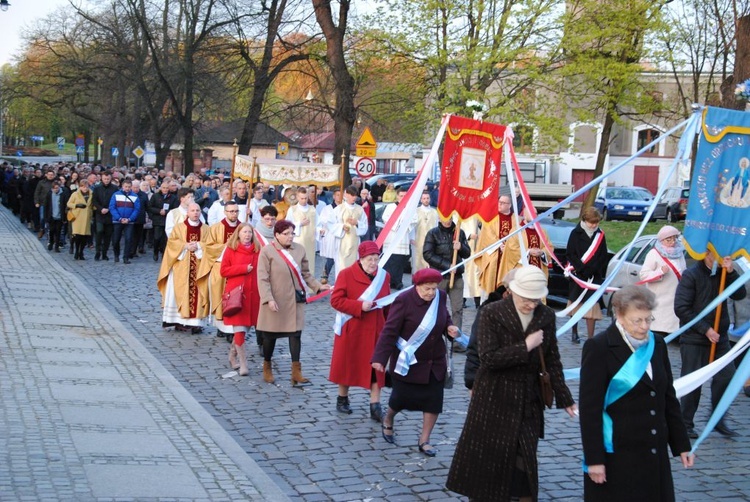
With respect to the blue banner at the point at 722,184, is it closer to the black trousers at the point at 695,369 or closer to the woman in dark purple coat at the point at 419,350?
the black trousers at the point at 695,369

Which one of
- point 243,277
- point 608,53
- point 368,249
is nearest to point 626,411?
point 368,249

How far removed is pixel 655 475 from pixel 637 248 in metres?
10.1

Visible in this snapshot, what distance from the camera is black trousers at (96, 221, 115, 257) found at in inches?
855

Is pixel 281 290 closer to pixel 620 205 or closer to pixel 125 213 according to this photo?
pixel 125 213

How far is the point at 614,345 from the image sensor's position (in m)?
5.23

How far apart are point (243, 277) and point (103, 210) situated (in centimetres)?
1151

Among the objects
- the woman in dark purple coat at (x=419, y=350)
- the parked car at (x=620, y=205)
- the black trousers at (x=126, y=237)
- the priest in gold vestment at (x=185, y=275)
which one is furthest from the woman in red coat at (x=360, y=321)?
the parked car at (x=620, y=205)

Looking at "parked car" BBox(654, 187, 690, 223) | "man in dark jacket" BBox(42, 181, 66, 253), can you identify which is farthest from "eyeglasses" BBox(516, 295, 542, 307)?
"parked car" BBox(654, 187, 690, 223)

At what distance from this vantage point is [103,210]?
70.1 ft

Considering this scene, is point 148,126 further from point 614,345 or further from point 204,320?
point 614,345

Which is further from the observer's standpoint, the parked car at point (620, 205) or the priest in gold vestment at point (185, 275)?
the parked car at point (620, 205)

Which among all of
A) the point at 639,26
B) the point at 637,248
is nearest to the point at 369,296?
the point at 637,248

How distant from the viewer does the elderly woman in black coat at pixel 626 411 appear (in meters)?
5.16

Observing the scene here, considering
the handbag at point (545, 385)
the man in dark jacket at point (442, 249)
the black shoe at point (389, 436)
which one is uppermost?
the man in dark jacket at point (442, 249)
